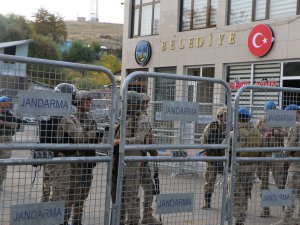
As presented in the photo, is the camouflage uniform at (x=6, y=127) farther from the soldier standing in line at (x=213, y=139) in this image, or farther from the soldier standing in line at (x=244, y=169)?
the soldier standing in line at (x=244, y=169)

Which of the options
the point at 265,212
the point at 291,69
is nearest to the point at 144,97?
the point at 265,212

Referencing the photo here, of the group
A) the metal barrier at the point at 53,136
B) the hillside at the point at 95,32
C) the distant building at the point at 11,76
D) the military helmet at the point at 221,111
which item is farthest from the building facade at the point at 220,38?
the hillside at the point at 95,32

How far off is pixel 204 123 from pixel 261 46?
31.2 feet

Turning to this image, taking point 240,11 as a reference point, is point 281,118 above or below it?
below

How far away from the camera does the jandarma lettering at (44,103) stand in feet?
12.9

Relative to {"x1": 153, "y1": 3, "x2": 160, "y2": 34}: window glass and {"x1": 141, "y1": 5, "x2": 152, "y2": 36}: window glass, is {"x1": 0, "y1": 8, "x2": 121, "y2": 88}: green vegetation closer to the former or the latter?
{"x1": 141, "y1": 5, "x2": 152, "y2": 36}: window glass

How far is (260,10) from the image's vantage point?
49.0 feet

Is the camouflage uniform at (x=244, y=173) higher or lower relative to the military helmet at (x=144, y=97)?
lower

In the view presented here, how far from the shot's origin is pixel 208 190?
557 cm

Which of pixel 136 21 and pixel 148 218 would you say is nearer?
pixel 148 218

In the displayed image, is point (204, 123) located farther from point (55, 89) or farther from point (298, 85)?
point (298, 85)

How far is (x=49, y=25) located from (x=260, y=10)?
85488 mm

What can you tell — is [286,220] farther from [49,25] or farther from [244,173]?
[49,25]

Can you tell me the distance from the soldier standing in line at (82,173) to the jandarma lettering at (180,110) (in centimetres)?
73
